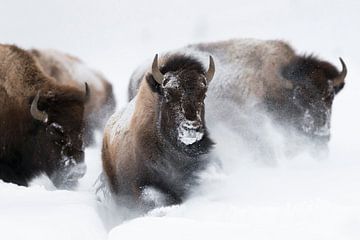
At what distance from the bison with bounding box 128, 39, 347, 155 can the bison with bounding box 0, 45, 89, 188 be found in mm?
1833

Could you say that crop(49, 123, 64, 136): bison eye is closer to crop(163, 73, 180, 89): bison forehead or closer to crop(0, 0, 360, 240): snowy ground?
crop(0, 0, 360, 240): snowy ground

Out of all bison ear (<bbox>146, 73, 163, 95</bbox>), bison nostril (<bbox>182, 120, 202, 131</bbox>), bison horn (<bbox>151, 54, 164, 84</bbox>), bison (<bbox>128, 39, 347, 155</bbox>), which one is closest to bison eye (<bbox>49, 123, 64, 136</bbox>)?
bison ear (<bbox>146, 73, 163, 95</bbox>)

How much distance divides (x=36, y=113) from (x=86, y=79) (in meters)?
3.96

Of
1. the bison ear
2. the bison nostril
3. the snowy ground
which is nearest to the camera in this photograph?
the snowy ground

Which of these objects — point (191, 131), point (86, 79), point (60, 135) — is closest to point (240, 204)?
point (191, 131)

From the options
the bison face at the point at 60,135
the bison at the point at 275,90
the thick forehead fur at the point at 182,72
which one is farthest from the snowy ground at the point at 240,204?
the thick forehead fur at the point at 182,72

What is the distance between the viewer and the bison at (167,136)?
236 inches

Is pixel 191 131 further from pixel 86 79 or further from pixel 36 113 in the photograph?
pixel 86 79

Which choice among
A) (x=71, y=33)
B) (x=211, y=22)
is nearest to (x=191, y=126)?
(x=211, y=22)

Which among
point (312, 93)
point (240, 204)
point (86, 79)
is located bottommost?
point (86, 79)

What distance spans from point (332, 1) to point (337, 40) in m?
8.74

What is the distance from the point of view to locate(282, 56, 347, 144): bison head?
8.06m

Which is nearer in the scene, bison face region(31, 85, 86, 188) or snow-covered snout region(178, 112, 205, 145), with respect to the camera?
snow-covered snout region(178, 112, 205, 145)

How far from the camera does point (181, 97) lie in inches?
237
